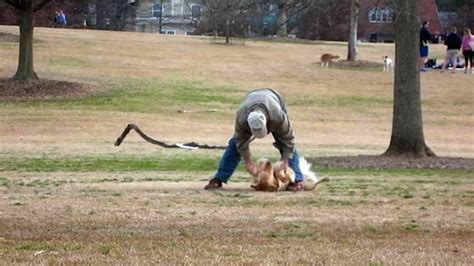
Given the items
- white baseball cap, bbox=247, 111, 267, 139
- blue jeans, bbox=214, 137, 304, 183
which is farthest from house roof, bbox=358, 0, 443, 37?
white baseball cap, bbox=247, 111, 267, 139

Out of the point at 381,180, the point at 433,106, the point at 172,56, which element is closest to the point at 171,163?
the point at 381,180

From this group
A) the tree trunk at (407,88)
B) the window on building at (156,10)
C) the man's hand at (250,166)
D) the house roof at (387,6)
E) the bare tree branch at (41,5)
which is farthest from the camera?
the window on building at (156,10)

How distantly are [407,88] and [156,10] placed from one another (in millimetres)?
68792

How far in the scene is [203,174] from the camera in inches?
679

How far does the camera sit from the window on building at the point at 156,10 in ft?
281

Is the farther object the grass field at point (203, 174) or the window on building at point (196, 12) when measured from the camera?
the window on building at point (196, 12)

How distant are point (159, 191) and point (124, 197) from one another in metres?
1.03

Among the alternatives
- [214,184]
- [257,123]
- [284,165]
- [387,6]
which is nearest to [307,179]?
[284,165]

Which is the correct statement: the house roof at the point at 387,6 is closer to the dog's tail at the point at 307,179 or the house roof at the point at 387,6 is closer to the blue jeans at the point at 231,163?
the dog's tail at the point at 307,179

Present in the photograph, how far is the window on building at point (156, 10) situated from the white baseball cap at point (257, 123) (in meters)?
74.5

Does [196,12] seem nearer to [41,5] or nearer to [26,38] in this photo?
[41,5]

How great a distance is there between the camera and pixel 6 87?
1348 inches

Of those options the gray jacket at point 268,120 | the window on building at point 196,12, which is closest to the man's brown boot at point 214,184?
the gray jacket at point 268,120

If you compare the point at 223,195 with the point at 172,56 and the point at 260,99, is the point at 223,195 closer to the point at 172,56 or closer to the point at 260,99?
the point at 260,99
